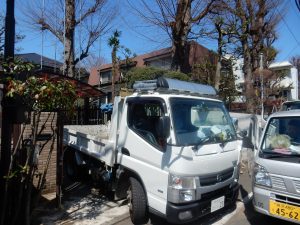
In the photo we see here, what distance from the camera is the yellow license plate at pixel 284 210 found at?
4.39 meters

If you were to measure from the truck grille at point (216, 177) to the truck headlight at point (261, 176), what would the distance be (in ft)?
1.65

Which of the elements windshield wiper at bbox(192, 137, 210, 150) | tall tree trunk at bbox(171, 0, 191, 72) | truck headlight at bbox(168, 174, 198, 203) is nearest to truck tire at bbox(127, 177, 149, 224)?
truck headlight at bbox(168, 174, 198, 203)

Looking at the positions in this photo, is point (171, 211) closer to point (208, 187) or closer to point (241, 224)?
point (208, 187)

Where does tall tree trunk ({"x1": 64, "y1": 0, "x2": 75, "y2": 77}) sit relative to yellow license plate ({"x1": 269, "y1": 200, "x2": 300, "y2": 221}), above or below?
above

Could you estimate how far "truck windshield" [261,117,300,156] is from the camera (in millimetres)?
5088

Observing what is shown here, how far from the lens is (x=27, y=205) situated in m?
4.96

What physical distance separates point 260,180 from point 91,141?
358cm

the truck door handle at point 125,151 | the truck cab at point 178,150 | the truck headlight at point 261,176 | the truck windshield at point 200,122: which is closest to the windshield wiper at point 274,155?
the truck headlight at point 261,176

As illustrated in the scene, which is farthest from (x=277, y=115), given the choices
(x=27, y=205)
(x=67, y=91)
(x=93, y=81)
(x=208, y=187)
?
(x=93, y=81)

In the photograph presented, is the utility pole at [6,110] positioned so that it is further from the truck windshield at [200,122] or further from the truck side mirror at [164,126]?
the truck windshield at [200,122]

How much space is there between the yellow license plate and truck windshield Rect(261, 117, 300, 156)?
76cm

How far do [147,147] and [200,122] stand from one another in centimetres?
96

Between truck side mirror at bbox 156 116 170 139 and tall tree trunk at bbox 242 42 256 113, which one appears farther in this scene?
tall tree trunk at bbox 242 42 256 113

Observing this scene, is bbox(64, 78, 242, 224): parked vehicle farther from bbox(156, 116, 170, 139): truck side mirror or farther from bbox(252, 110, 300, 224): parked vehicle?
bbox(252, 110, 300, 224): parked vehicle
